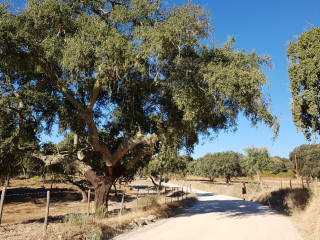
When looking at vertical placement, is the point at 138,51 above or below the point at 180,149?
above

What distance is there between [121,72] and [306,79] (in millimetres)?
10373

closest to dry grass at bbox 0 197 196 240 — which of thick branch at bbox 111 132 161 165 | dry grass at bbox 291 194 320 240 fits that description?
thick branch at bbox 111 132 161 165

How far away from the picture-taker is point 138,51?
37.8 ft

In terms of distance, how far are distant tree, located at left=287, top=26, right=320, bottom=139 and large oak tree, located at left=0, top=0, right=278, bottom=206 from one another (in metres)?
2.75

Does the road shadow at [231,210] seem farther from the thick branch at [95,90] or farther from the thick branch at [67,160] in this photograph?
the thick branch at [95,90]

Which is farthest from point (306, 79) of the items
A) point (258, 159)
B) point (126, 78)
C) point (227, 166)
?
point (227, 166)

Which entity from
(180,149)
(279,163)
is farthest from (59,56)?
(279,163)

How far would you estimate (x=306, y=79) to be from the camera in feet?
47.1

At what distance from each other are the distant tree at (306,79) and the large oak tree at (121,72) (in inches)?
108

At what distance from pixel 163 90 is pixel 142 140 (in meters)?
2.98

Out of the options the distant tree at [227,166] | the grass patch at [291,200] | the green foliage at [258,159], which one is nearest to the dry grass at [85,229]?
the grass patch at [291,200]

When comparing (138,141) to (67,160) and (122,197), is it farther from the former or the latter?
(122,197)

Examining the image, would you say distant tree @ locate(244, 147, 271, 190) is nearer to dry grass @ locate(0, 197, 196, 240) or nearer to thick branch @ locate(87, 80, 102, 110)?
dry grass @ locate(0, 197, 196, 240)

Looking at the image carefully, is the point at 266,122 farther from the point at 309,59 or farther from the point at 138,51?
the point at 138,51
